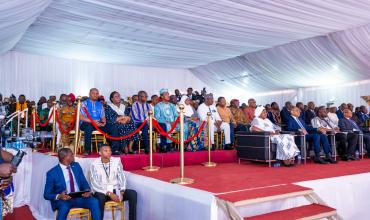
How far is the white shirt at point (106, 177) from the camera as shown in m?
4.29

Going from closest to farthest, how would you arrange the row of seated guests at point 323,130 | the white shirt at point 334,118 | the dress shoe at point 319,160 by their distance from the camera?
1. the dress shoe at point 319,160
2. the row of seated guests at point 323,130
3. the white shirt at point 334,118

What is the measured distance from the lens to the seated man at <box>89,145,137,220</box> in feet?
14.0

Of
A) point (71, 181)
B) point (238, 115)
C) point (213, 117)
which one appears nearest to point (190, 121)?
point (213, 117)

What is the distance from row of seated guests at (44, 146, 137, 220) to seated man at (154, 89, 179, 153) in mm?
2233

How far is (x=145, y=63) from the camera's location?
15.0 meters

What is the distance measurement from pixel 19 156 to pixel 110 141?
3678mm

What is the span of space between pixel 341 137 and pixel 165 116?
382cm

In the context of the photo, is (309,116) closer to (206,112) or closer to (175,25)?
(206,112)

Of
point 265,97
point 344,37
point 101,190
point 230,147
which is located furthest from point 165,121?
point 265,97

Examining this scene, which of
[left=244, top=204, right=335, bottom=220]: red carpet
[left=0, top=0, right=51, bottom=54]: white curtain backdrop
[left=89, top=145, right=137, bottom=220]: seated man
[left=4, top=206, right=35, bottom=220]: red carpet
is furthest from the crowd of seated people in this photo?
[left=244, top=204, right=335, bottom=220]: red carpet

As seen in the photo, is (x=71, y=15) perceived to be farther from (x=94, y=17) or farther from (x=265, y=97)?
(x=265, y=97)

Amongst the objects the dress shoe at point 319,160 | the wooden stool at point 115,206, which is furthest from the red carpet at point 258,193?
the dress shoe at point 319,160

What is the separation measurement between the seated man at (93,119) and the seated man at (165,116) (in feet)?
3.45

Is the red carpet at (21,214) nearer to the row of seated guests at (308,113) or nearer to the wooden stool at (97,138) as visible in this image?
the wooden stool at (97,138)
